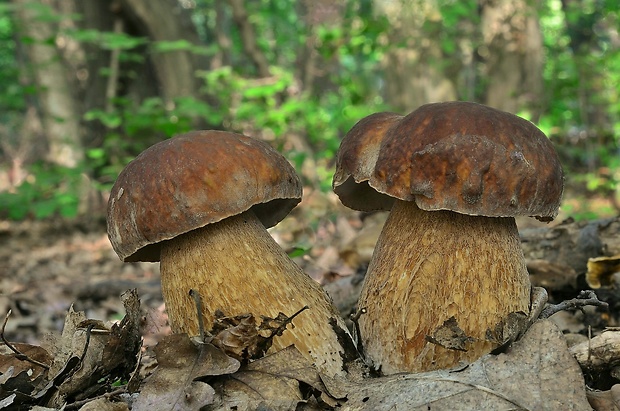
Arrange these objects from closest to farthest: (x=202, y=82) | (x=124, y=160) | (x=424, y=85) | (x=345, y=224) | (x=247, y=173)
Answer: (x=247, y=173), (x=345, y=224), (x=124, y=160), (x=424, y=85), (x=202, y=82)

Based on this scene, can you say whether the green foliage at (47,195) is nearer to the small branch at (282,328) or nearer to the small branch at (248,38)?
the small branch at (248,38)

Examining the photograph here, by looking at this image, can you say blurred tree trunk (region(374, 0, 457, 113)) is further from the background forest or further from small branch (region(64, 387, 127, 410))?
small branch (region(64, 387, 127, 410))

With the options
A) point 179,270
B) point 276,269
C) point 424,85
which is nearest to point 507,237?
point 276,269

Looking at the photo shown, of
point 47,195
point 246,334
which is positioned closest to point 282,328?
point 246,334

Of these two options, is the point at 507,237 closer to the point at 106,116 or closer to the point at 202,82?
the point at 106,116

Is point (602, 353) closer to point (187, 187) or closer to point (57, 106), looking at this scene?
point (187, 187)

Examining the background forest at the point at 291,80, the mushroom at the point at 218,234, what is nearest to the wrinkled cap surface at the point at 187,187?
the mushroom at the point at 218,234
